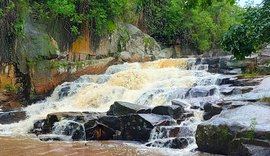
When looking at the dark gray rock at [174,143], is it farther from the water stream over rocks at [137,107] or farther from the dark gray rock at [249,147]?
the dark gray rock at [249,147]

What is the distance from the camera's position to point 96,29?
20.2m

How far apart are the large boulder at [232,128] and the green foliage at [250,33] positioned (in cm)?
227

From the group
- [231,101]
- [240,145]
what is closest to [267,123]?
[240,145]

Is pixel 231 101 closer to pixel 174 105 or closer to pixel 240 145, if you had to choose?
pixel 174 105

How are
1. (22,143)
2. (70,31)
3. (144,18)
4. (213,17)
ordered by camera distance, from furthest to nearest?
(213,17), (144,18), (70,31), (22,143)

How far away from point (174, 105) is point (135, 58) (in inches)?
462

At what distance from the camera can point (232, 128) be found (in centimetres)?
838

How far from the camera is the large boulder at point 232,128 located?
316 inches

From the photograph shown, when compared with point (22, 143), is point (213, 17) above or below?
above

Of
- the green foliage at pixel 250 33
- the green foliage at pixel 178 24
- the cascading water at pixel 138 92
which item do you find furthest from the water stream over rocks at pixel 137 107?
the green foliage at pixel 178 24

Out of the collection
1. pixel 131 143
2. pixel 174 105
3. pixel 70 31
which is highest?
pixel 70 31

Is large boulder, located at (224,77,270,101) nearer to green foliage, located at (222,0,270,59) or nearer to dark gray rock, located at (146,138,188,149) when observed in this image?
dark gray rock, located at (146,138,188,149)

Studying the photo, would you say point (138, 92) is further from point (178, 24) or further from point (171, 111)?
point (178, 24)

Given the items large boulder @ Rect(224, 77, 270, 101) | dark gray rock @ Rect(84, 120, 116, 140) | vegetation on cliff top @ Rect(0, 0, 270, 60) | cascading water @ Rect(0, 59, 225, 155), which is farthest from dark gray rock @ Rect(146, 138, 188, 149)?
vegetation on cliff top @ Rect(0, 0, 270, 60)
